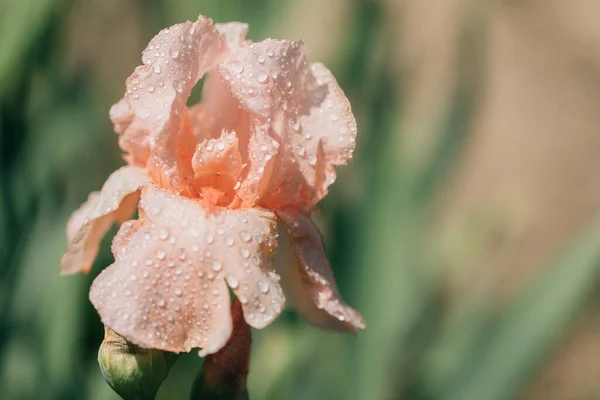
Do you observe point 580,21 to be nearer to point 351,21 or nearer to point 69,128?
point 351,21

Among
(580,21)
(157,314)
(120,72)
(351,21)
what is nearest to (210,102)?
(157,314)

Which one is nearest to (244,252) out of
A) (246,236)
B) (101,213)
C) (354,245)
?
(246,236)

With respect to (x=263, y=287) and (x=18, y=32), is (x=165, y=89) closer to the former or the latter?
(x=263, y=287)

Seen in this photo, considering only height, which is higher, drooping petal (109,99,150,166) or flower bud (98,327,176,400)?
drooping petal (109,99,150,166)

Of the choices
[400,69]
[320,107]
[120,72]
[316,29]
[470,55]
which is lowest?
[120,72]

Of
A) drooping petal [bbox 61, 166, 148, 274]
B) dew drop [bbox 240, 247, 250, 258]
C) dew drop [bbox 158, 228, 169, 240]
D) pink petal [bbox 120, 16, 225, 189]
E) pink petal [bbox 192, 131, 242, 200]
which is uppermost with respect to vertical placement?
pink petal [bbox 120, 16, 225, 189]

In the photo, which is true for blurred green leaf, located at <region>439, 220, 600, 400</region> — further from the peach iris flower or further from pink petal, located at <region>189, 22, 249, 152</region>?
pink petal, located at <region>189, 22, 249, 152</region>

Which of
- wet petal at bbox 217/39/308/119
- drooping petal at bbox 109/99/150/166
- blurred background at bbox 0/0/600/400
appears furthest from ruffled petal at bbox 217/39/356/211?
blurred background at bbox 0/0/600/400
